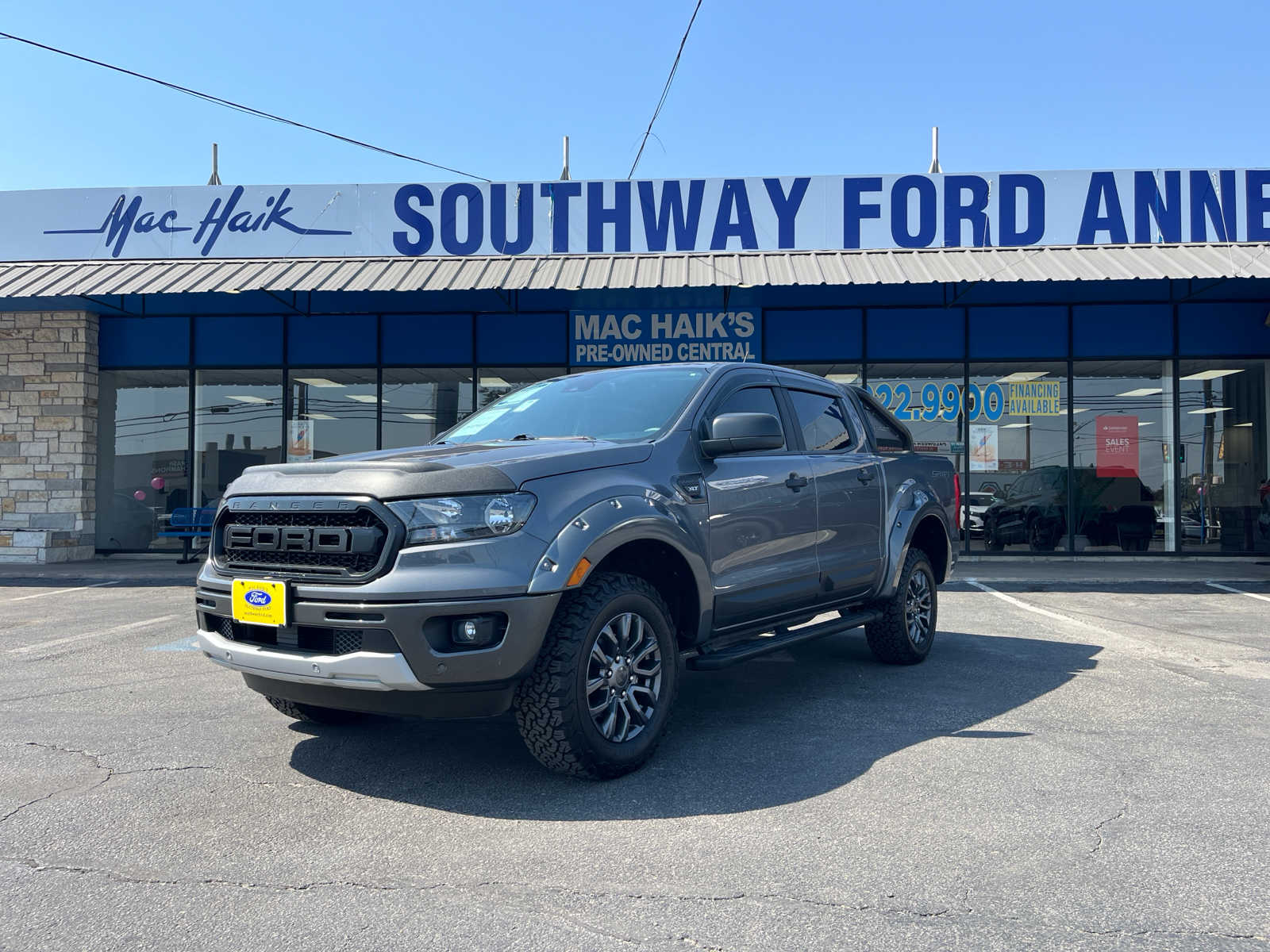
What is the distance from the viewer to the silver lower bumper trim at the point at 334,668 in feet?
11.7

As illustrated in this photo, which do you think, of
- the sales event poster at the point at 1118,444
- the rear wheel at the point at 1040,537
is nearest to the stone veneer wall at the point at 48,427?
the rear wheel at the point at 1040,537

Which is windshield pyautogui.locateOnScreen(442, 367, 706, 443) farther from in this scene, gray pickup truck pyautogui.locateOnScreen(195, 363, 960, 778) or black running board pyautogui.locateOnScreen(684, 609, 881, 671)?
black running board pyautogui.locateOnScreen(684, 609, 881, 671)

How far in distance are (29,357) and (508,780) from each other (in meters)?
14.7

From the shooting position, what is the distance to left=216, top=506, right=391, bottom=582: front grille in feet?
12.2

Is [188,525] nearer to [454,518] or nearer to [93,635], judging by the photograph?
[93,635]

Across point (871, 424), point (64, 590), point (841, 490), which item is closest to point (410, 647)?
point (841, 490)

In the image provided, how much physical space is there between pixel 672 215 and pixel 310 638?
11.6 m

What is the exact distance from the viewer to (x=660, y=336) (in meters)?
15.1

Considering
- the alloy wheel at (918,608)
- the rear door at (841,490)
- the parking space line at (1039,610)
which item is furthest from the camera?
the parking space line at (1039,610)

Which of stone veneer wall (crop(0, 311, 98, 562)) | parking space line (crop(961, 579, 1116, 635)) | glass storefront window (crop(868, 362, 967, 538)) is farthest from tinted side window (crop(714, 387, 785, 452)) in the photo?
stone veneer wall (crop(0, 311, 98, 562))

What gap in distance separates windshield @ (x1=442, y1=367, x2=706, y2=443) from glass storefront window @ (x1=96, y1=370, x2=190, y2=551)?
11.9m

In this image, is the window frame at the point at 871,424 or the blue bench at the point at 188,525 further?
the blue bench at the point at 188,525

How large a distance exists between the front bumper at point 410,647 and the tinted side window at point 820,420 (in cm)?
255

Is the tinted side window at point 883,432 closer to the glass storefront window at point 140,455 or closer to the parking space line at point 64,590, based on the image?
the parking space line at point 64,590
